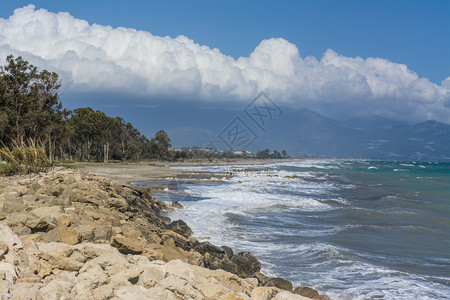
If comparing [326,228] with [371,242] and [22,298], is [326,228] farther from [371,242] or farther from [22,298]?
[22,298]

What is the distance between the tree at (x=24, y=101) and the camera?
2803 cm

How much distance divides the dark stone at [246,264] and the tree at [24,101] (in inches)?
915

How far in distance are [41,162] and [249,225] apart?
12251mm

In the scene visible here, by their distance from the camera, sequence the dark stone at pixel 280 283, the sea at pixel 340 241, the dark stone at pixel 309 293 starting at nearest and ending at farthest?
the dark stone at pixel 309 293 → the dark stone at pixel 280 283 → the sea at pixel 340 241

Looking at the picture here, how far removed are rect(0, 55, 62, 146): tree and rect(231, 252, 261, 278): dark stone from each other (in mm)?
23235

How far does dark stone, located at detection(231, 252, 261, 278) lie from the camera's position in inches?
343

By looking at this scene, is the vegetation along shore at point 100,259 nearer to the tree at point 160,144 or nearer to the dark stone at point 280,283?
the dark stone at point 280,283

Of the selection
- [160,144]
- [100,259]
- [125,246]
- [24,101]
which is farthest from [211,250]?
[160,144]

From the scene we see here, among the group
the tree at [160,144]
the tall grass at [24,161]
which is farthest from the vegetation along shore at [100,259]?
the tree at [160,144]

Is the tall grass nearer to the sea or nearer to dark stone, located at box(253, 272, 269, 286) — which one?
the sea

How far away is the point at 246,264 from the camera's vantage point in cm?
888

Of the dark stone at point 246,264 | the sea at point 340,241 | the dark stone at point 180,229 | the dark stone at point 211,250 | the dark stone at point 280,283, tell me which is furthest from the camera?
the dark stone at point 180,229

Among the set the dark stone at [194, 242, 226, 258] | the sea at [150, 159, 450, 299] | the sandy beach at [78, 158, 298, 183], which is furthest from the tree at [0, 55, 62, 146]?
the dark stone at [194, 242, 226, 258]

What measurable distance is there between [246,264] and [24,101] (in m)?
28.6
